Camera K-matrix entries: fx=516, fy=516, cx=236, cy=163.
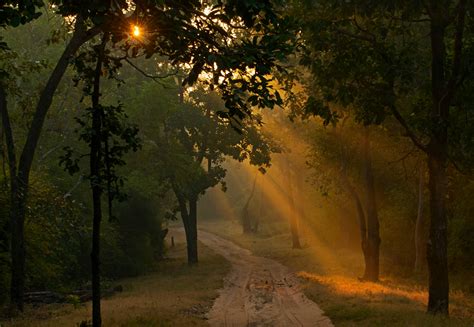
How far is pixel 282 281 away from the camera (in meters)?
28.2

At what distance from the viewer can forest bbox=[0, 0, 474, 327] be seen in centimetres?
955

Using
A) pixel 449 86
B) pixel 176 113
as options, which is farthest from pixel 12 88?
pixel 176 113

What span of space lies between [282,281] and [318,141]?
7992 mm

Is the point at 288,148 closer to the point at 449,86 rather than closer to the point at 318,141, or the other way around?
the point at 318,141

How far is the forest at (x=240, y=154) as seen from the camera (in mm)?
9547

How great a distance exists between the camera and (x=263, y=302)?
20.9 meters

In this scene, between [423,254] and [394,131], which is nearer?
[394,131]

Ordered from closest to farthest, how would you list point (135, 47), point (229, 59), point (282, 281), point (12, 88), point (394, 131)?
point (229, 59), point (135, 47), point (12, 88), point (394, 131), point (282, 281)

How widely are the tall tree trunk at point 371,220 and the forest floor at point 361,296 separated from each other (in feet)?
3.18

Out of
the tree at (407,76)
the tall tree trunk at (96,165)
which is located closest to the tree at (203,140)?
the tree at (407,76)

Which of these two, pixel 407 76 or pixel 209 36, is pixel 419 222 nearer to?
pixel 407 76

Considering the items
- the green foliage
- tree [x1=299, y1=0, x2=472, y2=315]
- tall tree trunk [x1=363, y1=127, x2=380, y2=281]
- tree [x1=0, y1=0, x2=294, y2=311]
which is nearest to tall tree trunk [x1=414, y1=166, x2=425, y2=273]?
tall tree trunk [x1=363, y1=127, x2=380, y2=281]

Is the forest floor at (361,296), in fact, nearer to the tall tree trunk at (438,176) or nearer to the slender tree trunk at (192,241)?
the tall tree trunk at (438,176)

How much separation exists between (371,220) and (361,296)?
6943mm
